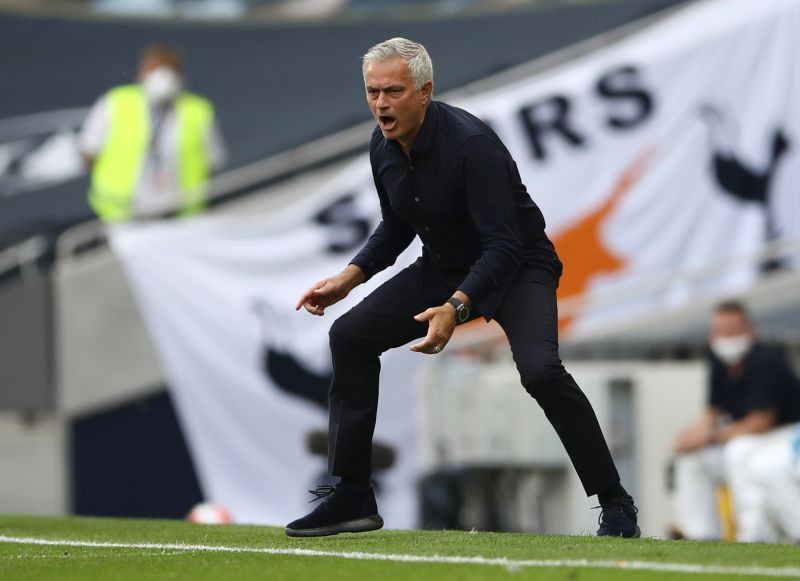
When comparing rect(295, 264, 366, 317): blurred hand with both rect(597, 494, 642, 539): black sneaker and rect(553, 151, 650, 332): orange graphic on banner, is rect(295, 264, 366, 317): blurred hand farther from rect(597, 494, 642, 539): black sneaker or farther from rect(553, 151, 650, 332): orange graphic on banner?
rect(553, 151, 650, 332): orange graphic on banner

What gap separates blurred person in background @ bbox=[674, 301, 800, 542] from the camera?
32.7ft

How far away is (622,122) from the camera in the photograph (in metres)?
12.4

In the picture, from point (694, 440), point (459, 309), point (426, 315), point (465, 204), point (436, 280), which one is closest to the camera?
point (426, 315)

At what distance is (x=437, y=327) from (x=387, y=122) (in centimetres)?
74

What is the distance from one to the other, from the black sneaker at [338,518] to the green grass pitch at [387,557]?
0.15 feet

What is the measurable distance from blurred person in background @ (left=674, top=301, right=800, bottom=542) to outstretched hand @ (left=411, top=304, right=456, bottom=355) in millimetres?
4773

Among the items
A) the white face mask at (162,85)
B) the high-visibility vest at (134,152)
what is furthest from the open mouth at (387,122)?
the white face mask at (162,85)

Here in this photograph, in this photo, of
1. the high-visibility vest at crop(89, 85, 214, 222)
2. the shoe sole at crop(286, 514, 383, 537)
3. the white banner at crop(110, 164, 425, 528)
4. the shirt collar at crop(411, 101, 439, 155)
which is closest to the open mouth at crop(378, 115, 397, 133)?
the shirt collar at crop(411, 101, 439, 155)

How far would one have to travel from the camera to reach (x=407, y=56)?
5.79 meters

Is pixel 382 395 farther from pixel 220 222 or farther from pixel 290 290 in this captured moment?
pixel 220 222

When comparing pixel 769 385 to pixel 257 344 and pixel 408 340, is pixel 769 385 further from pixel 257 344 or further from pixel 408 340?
pixel 408 340

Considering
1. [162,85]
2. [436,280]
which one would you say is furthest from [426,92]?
[162,85]

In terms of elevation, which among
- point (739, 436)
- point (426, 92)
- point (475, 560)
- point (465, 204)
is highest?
point (426, 92)

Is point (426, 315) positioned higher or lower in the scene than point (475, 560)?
higher
